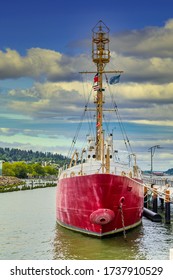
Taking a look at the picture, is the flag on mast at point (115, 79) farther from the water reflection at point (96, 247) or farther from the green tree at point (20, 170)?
the green tree at point (20, 170)

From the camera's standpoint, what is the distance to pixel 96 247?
29.3m

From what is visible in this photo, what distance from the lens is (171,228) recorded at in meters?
39.3

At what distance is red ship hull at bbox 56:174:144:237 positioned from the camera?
3077 centimetres

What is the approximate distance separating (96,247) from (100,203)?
295 cm

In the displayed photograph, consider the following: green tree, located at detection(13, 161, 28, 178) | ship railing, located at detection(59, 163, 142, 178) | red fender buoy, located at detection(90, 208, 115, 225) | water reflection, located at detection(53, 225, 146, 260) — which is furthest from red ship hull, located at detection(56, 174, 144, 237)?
green tree, located at detection(13, 161, 28, 178)

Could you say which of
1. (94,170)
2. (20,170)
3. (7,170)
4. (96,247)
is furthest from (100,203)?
(20,170)

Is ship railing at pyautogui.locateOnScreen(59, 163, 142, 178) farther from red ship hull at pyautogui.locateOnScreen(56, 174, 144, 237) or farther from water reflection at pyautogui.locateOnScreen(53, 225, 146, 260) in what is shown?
water reflection at pyautogui.locateOnScreen(53, 225, 146, 260)

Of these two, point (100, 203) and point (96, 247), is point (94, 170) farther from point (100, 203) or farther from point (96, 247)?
point (96, 247)

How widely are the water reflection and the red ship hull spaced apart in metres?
0.64

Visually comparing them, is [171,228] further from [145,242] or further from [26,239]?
[26,239]

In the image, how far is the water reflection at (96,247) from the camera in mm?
27688
